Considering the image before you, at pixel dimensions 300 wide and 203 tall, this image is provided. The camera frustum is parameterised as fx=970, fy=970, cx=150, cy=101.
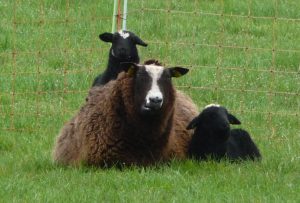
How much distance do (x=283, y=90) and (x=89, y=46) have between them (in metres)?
3.51

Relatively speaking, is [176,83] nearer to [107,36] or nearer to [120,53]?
[107,36]

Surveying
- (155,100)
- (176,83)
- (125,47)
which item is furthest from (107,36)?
(176,83)

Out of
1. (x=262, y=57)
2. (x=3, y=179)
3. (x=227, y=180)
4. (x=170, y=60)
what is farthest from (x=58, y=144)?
(x=262, y=57)

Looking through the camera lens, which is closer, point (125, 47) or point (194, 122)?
point (194, 122)

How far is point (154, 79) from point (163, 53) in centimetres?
617

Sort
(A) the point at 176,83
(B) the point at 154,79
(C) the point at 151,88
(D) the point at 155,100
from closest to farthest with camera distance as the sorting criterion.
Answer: (D) the point at 155,100 < (C) the point at 151,88 < (B) the point at 154,79 < (A) the point at 176,83

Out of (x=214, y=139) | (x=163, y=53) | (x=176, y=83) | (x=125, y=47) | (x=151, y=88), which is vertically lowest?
(x=214, y=139)

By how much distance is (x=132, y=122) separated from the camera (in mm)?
9664

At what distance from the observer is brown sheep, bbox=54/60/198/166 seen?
959 cm

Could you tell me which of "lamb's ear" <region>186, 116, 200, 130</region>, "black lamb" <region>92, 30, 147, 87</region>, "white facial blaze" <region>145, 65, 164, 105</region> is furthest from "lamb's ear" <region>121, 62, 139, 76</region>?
"black lamb" <region>92, 30, 147, 87</region>

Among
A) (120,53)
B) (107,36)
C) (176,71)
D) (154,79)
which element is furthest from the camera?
(107,36)

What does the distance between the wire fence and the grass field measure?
0.02 metres

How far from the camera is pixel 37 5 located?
18422 mm

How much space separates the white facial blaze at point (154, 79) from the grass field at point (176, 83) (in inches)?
29.1
